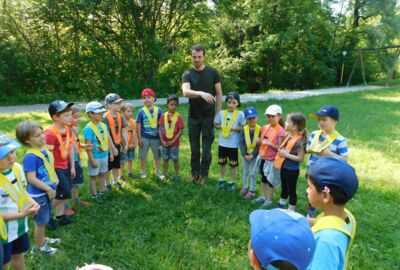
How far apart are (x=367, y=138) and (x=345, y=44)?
22163 millimetres

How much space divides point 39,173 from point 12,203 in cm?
74

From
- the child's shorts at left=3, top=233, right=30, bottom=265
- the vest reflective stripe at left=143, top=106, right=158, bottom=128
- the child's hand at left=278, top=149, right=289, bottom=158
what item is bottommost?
the child's shorts at left=3, top=233, right=30, bottom=265

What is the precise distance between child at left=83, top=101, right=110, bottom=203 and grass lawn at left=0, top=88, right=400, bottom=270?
1.38ft

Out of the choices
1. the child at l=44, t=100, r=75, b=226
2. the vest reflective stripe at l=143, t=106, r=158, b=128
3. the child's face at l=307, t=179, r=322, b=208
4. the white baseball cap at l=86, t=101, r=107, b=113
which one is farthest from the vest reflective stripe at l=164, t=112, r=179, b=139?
the child's face at l=307, t=179, r=322, b=208

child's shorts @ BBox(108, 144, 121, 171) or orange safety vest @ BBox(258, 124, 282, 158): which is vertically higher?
orange safety vest @ BBox(258, 124, 282, 158)

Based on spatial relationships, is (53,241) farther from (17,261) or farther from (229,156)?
(229,156)

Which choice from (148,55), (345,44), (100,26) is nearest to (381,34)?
(345,44)

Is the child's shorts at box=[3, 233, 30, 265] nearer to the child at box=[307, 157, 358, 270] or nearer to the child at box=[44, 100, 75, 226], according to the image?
the child at box=[44, 100, 75, 226]

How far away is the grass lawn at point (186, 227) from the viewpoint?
144 inches

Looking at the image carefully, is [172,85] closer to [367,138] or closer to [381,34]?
[367,138]

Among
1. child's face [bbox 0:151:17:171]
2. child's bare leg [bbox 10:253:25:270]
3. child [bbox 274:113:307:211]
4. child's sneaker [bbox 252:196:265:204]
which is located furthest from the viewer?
child's sneaker [bbox 252:196:265:204]

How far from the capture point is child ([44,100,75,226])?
3998mm

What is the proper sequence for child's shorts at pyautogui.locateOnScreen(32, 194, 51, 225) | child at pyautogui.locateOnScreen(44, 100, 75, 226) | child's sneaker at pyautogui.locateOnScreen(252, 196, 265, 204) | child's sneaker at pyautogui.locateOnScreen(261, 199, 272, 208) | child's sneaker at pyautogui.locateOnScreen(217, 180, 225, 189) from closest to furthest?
child's shorts at pyautogui.locateOnScreen(32, 194, 51, 225) < child at pyautogui.locateOnScreen(44, 100, 75, 226) < child's sneaker at pyautogui.locateOnScreen(261, 199, 272, 208) < child's sneaker at pyautogui.locateOnScreen(252, 196, 265, 204) < child's sneaker at pyautogui.locateOnScreen(217, 180, 225, 189)

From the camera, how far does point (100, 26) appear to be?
16516mm
